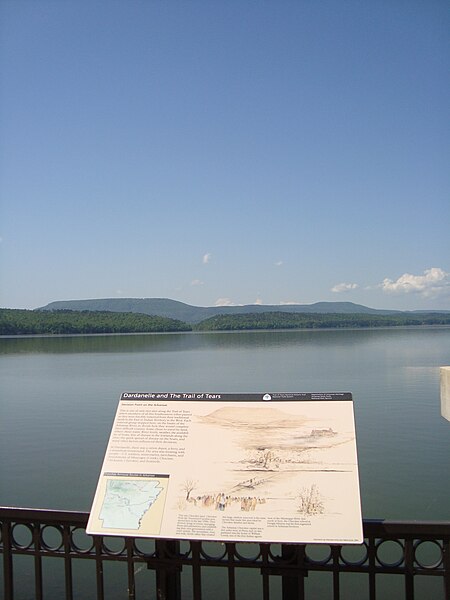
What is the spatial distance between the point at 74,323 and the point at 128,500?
289 ft

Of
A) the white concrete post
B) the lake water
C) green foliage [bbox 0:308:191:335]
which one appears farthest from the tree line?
the white concrete post

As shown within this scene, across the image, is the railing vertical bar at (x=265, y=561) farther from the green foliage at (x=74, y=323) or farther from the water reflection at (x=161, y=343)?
the green foliage at (x=74, y=323)

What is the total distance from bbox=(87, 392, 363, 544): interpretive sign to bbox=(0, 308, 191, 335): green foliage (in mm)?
79833

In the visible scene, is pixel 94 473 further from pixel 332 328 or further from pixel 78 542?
pixel 332 328

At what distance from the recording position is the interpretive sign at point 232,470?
2213 mm

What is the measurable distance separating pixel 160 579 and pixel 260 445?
0.73 meters

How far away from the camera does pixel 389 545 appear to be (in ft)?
21.1

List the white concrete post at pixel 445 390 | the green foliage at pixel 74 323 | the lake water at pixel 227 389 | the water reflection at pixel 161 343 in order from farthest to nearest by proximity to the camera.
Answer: the green foliage at pixel 74 323 < the water reflection at pixel 161 343 < the lake water at pixel 227 389 < the white concrete post at pixel 445 390

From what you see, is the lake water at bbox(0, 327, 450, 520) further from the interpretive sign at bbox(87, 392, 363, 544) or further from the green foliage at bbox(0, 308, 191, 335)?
the green foliage at bbox(0, 308, 191, 335)

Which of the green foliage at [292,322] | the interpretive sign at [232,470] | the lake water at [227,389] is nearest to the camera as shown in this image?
the interpretive sign at [232,470]

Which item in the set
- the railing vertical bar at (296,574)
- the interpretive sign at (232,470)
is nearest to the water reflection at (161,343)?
the interpretive sign at (232,470)

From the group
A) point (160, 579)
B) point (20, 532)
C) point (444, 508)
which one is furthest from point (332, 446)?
point (444, 508)

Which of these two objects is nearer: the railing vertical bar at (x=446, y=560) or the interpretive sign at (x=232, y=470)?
the interpretive sign at (x=232, y=470)

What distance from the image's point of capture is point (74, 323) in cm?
8781
